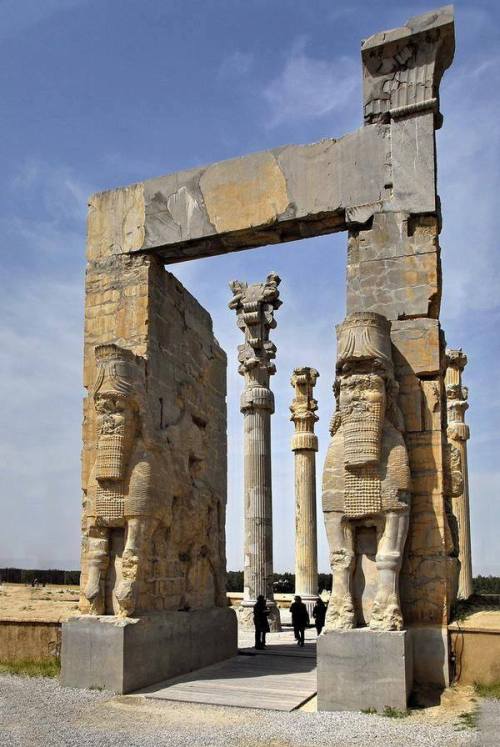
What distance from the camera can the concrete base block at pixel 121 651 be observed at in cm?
780

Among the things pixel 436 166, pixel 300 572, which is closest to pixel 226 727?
pixel 436 166

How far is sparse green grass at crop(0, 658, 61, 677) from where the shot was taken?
8453 mm

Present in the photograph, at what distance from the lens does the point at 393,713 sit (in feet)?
21.4

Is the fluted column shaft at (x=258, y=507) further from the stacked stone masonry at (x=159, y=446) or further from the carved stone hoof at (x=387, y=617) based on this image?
the carved stone hoof at (x=387, y=617)

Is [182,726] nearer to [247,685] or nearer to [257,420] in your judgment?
[247,685]

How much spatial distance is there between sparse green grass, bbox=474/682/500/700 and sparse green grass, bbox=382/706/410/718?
741mm

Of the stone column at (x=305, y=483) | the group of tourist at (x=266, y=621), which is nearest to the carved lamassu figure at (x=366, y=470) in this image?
the group of tourist at (x=266, y=621)

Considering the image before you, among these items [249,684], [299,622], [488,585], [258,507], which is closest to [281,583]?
[488,585]

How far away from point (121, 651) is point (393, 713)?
2.76 meters

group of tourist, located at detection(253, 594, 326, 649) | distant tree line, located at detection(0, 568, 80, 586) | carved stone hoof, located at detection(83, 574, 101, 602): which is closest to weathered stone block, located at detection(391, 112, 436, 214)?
carved stone hoof, located at detection(83, 574, 101, 602)

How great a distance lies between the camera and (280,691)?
8.03 m

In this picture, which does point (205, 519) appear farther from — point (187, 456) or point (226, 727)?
point (226, 727)

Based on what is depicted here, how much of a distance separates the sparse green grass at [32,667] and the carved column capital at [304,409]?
10.4 meters

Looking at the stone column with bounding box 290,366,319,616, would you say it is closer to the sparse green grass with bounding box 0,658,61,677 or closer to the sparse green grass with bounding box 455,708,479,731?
the sparse green grass with bounding box 0,658,61,677
